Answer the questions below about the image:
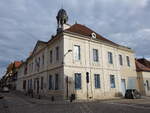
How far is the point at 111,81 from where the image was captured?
22.3 m

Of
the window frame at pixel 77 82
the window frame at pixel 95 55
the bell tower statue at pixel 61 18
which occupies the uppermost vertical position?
the bell tower statue at pixel 61 18

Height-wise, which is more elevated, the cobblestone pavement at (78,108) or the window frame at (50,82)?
the window frame at (50,82)

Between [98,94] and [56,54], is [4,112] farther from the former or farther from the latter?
[98,94]

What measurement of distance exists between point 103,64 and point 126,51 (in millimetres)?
7487

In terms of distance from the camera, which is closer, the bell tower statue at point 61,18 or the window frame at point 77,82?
the window frame at point 77,82

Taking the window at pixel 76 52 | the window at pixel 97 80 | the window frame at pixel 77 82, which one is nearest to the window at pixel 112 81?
the window at pixel 97 80

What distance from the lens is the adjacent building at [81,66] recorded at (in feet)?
59.0

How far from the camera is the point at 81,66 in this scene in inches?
752

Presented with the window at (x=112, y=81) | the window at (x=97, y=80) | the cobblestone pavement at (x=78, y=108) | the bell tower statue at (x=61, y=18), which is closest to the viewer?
the cobblestone pavement at (x=78, y=108)

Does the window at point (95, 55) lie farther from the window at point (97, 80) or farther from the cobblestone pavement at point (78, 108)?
the cobblestone pavement at point (78, 108)

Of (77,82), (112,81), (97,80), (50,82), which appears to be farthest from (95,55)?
(50,82)

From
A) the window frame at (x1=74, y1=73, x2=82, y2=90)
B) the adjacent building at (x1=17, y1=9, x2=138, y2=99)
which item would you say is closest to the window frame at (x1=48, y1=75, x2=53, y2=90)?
the adjacent building at (x1=17, y1=9, x2=138, y2=99)

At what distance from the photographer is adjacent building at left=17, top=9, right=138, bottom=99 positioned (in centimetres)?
→ 1798

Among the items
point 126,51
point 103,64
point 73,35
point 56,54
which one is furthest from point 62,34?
point 126,51
